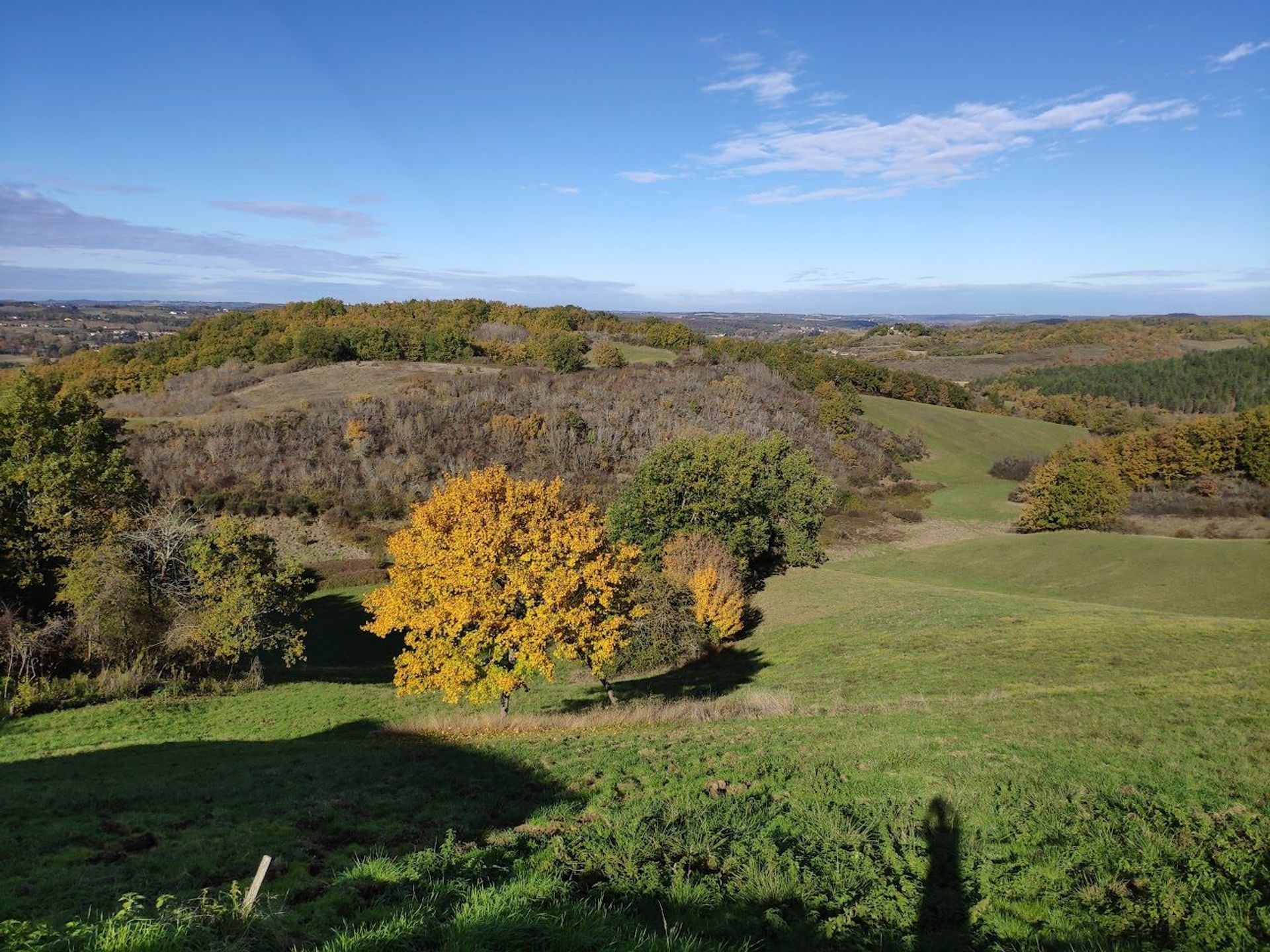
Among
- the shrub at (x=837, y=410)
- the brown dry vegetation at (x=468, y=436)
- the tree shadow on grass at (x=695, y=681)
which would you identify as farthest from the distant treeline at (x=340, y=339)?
the tree shadow on grass at (x=695, y=681)

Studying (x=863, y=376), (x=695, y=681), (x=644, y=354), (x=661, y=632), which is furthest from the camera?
(x=863, y=376)

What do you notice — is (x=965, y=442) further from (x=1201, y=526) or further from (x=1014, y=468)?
(x=1201, y=526)

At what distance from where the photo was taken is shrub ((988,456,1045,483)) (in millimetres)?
89750

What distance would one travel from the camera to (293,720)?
20.8m

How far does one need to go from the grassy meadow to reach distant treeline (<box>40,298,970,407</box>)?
288 feet

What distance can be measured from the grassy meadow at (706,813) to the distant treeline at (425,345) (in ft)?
288

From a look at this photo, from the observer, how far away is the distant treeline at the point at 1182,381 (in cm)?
12731

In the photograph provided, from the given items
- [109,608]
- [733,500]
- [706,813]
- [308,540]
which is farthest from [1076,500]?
[109,608]

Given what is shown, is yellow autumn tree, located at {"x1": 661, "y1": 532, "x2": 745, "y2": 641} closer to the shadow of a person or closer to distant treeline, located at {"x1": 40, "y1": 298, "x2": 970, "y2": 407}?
the shadow of a person

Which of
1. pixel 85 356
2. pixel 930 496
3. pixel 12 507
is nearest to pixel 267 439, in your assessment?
pixel 12 507

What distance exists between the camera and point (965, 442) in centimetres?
10369

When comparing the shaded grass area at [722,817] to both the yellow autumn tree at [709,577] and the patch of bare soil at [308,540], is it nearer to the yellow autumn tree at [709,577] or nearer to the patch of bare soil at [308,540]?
the yellow autumn tree at [709,577]

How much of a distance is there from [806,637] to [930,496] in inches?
2188

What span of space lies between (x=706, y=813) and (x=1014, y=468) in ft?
316
